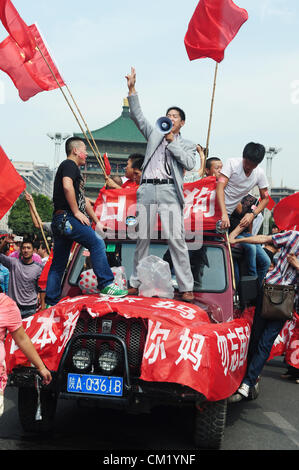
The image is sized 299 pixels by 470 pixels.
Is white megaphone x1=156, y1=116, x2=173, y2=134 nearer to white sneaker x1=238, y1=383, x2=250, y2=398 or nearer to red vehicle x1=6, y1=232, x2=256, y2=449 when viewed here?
red vehicle x1=6, y1=232, x2=256, y2=449

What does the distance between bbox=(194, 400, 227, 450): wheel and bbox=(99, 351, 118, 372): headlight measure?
0.68 metres

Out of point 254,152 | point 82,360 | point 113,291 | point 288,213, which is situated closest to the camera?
point 82,360

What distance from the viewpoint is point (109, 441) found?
467 cm

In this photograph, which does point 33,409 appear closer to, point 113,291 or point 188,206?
point 113,291

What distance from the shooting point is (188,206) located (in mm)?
6141

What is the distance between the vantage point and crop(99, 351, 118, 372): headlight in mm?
4180

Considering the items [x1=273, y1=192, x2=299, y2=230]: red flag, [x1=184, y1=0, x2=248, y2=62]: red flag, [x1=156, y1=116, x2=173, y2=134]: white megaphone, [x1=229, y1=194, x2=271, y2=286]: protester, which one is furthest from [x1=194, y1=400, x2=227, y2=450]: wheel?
[x1=184, y1=0, x2=248, y2=62]: red flag

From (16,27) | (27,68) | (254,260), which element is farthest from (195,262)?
(27,68)

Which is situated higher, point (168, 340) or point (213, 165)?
point (213, 165)

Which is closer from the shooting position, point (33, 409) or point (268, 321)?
point (33, 409)

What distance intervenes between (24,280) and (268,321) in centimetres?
417

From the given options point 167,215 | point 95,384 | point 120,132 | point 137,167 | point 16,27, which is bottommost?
point 95,384
